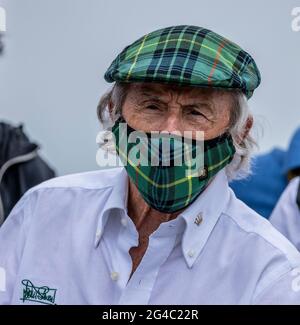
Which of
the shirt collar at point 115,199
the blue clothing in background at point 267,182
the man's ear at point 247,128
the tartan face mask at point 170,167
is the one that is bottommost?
the blue clothing in background at point 267,182

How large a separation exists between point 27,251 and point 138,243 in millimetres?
338

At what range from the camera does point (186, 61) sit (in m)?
2.50

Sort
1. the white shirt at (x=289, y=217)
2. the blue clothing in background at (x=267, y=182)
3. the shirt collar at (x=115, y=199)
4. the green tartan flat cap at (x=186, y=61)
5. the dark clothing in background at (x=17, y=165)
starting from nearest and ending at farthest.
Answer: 1. the green tartan flat cap at (x=186, y=61)
2. the shirt collar at (x=115, y=199)
3. the white shirt at (x=289, y=217)
4. the dark clothing in background at (x=17, y=165)
5. the blue clothing in background at (x=267, y=182)

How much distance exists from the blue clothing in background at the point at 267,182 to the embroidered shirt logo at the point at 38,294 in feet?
6.51

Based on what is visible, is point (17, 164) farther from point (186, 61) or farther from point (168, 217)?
point (186, 61)

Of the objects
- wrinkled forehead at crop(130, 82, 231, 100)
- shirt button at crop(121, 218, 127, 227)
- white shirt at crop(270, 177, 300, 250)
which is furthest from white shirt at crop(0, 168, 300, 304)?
white shirt at crop(270, 177, 300, 250)

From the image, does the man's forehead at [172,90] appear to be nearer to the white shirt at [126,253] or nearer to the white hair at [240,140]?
the white hair at [240,140]

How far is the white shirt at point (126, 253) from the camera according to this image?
2.54 m

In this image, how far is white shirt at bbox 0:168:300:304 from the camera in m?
2.54

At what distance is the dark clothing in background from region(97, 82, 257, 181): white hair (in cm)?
144

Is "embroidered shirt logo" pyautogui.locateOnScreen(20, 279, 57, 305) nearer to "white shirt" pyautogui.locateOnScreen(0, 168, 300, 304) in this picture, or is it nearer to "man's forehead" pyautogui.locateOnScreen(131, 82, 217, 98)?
"white shirt" pyautogui.locateOnScreen(0, 168, 300, 304)

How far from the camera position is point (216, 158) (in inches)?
104

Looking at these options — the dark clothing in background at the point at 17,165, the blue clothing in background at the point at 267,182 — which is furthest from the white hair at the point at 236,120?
the blue clothing in background at the point at 267,182
